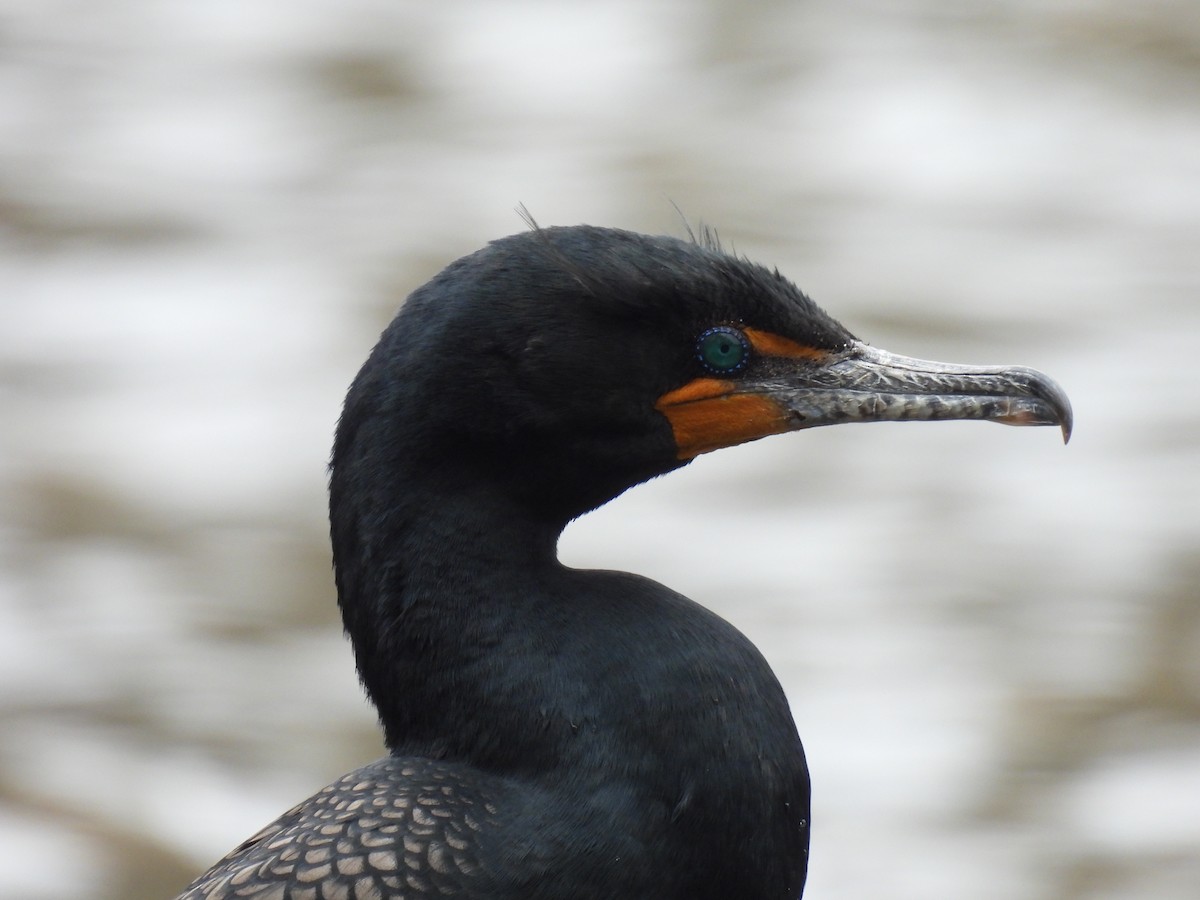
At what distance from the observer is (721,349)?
346 centimetres

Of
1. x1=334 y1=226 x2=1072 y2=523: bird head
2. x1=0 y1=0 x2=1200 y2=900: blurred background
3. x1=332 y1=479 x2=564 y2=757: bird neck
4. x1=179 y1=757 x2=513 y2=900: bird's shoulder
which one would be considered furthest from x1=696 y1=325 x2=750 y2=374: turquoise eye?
x1=0 y1=0 x2=1200 y2=900: blurred background

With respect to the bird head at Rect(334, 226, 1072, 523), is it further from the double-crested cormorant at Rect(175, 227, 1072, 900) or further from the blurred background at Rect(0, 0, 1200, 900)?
the blurred background at Rect(0, 0, 1200, 900)

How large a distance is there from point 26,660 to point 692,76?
5554 mm

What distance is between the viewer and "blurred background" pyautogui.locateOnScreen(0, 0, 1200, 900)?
678 centimetres

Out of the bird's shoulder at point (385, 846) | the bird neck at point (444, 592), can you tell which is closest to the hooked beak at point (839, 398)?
the bird neck at point (444, 592)

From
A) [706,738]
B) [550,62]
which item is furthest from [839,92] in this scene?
[706,738]

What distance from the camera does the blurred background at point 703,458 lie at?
678 cm

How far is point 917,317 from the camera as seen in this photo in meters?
9.14

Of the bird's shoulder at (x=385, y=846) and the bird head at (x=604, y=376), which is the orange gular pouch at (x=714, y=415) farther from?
the bird's shoulder at (x=385, y=846)

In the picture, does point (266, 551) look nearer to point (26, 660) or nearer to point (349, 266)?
point (26, 660)

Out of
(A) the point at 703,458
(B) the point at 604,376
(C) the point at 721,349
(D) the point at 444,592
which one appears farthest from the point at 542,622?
(A) the point at 703,458

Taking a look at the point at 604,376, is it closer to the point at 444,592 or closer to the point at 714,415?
the point at 714,415

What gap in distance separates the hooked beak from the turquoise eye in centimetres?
3

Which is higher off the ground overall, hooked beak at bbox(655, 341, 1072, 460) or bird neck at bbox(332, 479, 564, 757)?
hooked beak at bbox(655, 341, 1072, 460)
